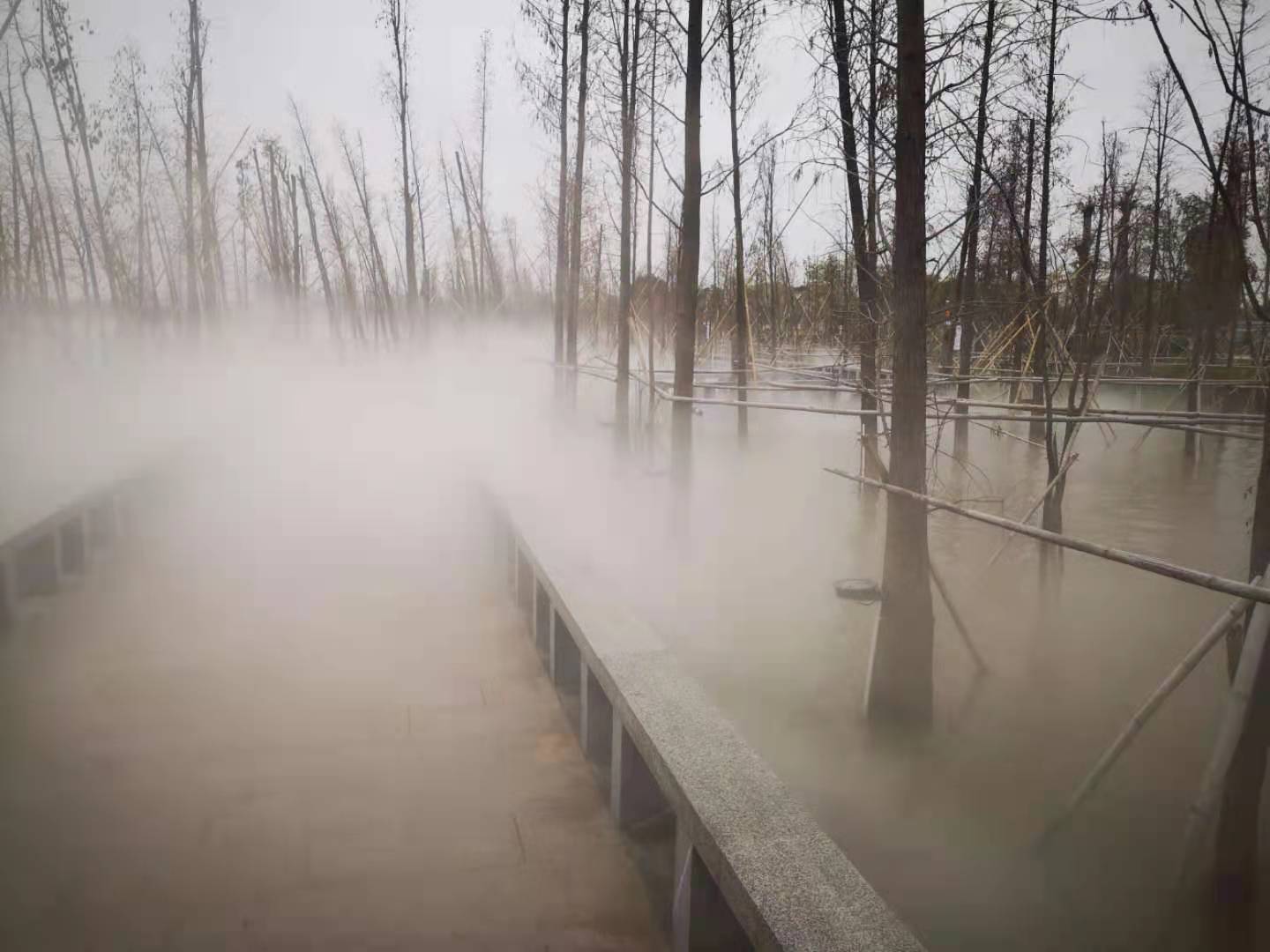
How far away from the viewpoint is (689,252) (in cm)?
756

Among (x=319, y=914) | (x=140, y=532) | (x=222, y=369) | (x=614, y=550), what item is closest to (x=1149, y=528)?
(x=614, y=550)

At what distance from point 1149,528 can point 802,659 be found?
6521mm

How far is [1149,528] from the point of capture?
9812 millimetres

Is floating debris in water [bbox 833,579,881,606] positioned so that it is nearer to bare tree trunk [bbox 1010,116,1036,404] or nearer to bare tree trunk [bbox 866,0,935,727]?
bare tree trunk [bbox 1010,116,1036,404]

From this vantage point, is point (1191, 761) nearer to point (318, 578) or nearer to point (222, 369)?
point (318, 578)

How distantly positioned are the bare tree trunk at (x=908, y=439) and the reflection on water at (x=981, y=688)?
37 cm

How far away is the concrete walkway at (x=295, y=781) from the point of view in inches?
110

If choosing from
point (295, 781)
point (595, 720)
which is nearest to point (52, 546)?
point (295, 781)

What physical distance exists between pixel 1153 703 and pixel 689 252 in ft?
18.7

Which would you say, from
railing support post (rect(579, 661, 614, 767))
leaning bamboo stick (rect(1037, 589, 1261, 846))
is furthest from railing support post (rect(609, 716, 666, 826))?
leaning bamboo stick (rect(1037, 589, 1261, 846))

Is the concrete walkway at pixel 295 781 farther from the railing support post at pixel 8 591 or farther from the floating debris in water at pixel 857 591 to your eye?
the floating debris in water at pixel 857 591

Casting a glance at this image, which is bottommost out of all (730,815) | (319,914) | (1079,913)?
(1079,913)

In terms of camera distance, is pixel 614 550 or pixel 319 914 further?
pixel 614 550

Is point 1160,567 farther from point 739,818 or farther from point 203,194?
point 203,194
